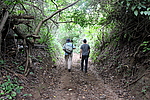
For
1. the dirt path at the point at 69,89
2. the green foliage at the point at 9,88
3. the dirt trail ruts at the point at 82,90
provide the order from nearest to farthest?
the green foliage at the point at 9,88
the dirt path at the point at 69,89
the dirt trail ruts at the point at 82,90

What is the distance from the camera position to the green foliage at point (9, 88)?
3447 millimetres

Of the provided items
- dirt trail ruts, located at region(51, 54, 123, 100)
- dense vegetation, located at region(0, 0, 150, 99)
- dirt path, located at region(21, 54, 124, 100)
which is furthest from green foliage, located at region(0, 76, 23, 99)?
dirt trail ruts, located at region(51, 54, 123, 100)

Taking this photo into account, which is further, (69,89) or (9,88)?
(69,89)

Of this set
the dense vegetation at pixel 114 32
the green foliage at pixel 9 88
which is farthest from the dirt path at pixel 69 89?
the dense vegetation at pixel 114 32

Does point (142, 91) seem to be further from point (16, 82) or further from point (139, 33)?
point (16, 82)

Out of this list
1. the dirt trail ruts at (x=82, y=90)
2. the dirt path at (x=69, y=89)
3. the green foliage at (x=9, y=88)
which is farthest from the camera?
the dirt trail ruts at (x=82, y=90)

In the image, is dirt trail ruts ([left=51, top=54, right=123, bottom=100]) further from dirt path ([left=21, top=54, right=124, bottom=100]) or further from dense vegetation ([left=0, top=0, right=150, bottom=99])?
dense vegetation ([left=0, top=0, right=150, bottom=99])

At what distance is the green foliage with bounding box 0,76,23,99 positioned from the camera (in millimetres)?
3447

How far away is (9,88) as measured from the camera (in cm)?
371

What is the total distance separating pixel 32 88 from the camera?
445cm

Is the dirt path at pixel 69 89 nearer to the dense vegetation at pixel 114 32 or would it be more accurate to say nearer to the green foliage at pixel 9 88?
the green foliage at pixel 9 88

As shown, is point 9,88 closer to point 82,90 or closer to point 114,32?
point 82,90

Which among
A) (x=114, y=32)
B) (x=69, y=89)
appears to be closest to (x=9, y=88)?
(x=69, y=89)

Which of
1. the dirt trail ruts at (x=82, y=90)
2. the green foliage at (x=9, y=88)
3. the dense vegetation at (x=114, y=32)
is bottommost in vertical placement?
the dirt trail ruts at (x=82, y=90)
